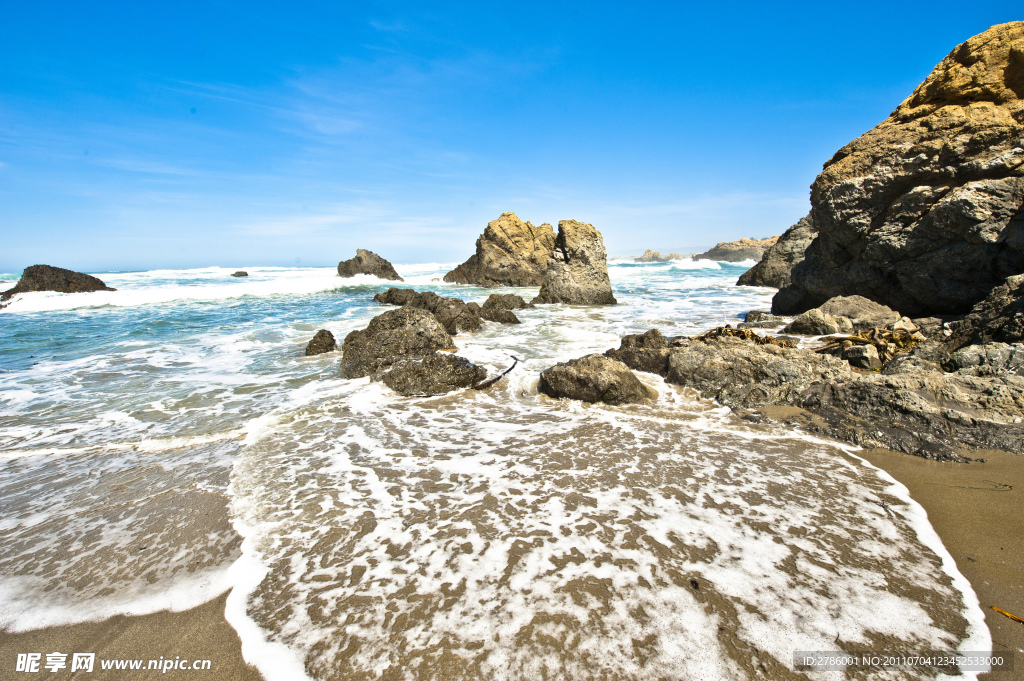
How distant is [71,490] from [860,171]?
15.0m

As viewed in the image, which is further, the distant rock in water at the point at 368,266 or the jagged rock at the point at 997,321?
the distant rock in water at the point at 368,266

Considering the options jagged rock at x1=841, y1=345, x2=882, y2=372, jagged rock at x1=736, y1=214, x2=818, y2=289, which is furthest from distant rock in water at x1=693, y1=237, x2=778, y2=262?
jagged rock at x1=841, y1=345, x2=882, y2=372

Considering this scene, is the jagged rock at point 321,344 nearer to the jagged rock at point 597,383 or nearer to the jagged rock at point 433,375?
the jagged rock at point 433,375

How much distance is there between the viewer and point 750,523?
110 inches

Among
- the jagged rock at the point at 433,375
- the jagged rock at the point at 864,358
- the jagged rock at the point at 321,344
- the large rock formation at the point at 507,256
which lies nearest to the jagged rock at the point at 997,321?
the jagged rock at the point at 864,358

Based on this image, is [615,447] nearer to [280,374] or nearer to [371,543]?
[371,543]

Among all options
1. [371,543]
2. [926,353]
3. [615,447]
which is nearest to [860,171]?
[926,353]

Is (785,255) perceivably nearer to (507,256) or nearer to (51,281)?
(507,256)

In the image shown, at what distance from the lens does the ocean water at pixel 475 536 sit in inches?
76.9

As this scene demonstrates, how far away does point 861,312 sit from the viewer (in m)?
9.37

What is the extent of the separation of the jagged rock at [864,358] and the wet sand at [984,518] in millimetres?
2535

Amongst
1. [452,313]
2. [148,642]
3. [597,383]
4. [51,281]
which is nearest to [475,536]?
[148,642]

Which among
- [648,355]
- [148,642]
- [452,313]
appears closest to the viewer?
[148,642]

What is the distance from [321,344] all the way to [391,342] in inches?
96.7
